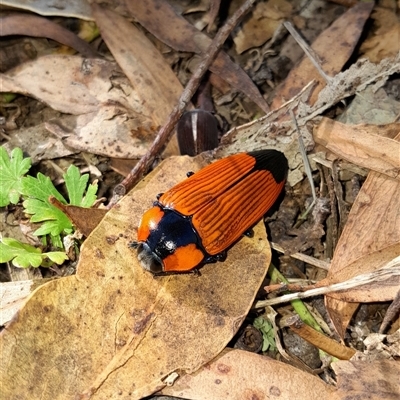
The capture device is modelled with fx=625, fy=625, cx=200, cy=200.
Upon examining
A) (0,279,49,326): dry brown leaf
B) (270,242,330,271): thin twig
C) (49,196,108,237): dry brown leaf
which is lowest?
(0,279,49,326): dry brown leaf

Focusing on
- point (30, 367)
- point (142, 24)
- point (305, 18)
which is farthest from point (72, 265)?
point (305, 18)

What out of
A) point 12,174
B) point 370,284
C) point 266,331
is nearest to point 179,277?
point 266,331

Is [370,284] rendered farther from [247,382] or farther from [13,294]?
[13,294]

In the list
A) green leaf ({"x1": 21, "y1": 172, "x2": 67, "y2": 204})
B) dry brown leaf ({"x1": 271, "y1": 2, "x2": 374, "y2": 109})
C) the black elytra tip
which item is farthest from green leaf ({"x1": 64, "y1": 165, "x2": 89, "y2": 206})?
dry brown leaf ({"x1": 271, "y1": 2, "x2": 374, "y2": 109})

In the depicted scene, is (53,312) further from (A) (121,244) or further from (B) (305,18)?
(B) (305,18)

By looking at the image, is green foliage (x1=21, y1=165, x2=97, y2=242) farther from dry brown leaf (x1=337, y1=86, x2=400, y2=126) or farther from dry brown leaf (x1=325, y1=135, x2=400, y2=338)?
dry brown leaf (x1=337, y1=86, x2=400, y2=126)

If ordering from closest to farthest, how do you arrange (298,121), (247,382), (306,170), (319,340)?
(247,382) < (319,340) < (306,170) < (298,121)

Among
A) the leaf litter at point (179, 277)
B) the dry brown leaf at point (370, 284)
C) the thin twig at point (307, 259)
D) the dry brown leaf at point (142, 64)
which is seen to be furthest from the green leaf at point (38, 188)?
the dry brown leaf at point (370, 284)
